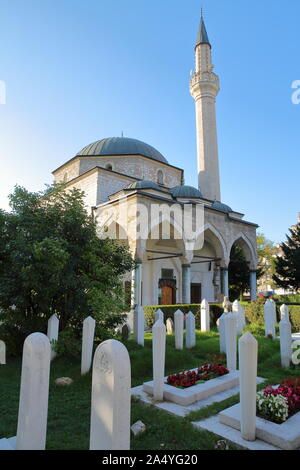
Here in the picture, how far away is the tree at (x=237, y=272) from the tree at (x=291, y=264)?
2368 mm

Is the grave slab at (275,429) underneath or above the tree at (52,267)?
underneath

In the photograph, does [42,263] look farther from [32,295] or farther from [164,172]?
[164,172]

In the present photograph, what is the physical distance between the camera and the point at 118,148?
20062 millimetres

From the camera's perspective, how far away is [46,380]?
2.14 metres

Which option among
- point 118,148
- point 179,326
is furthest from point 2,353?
point 118,148

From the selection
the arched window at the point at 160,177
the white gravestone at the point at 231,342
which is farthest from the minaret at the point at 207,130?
the white gravestone at the point at 231,342

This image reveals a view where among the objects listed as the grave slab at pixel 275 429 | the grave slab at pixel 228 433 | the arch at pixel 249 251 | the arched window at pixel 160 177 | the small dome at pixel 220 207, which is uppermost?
the arched window at pixel 160 177

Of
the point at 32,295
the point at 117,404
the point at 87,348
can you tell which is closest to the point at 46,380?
the point at 117,404

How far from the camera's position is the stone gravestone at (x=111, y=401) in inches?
66.2

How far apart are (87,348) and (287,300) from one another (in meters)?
14.5

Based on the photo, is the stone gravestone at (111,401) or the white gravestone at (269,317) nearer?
the stone gravestone at (111,401)

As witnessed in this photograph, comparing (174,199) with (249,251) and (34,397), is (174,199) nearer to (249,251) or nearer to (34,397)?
(249,251)

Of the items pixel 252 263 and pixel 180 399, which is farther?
pixel 252 263

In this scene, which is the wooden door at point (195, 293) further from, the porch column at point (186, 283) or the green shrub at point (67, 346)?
the green shrub at point (67, 346)
